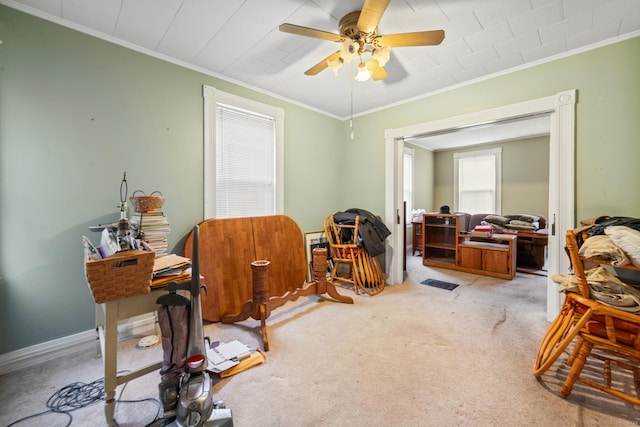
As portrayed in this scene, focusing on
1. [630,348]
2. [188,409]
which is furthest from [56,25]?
[630,348]

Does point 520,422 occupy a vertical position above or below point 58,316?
below

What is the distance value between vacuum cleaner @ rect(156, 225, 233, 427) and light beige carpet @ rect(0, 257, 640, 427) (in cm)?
25

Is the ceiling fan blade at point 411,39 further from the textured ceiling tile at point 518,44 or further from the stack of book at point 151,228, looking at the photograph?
the stack of book at point 151,228

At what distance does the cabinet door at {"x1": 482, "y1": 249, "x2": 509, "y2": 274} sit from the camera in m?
3.92

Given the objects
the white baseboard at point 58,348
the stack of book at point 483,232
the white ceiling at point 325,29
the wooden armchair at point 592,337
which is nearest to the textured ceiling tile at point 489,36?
the white ceiling at point 325,29

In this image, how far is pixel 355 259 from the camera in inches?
131

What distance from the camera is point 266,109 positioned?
312cm

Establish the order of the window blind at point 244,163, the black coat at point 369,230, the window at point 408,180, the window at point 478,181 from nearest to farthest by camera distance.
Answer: the window blind at point 244,163 → the black coat at point 369,230 → the window at point 408,180 → the window at point 478,181

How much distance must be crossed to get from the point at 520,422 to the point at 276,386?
134 cm

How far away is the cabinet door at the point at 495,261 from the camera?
392cm

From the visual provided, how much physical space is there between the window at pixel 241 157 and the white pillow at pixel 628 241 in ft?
9.36

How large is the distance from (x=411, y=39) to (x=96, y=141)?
248 cm

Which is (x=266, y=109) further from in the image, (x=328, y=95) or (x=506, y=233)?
(x=506, y=233)

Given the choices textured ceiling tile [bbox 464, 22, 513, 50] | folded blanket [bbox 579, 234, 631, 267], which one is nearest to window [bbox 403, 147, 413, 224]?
textured ceiling tile [bbox 464, 22, 513, 50]
